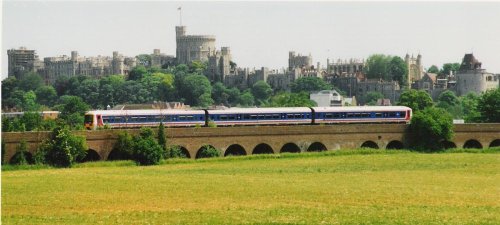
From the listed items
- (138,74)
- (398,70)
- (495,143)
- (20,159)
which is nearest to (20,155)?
(20,159)

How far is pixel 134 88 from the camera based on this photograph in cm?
17325

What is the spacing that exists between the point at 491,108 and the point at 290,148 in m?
20.2

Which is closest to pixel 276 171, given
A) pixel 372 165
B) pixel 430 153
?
pixel 372 165

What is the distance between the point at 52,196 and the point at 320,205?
10562mm

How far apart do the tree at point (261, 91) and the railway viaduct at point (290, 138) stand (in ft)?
353

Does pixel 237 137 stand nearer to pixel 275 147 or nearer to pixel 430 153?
A: pixel 275 147

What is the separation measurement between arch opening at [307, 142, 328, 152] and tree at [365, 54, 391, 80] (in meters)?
115

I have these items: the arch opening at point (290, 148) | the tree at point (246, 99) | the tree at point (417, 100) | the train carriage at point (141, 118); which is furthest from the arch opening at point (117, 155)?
the tree at point (246, 99)

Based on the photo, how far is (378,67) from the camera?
181625 millimetres

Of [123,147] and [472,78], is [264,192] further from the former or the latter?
[472,78]

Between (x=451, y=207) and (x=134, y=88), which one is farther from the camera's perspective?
(x=134, y=88)

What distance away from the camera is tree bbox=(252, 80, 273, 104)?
17738 centimetres

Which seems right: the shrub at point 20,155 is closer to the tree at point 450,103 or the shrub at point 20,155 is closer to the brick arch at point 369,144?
the brick arch at point 369,144

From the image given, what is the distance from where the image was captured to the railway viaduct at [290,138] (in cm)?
6011
